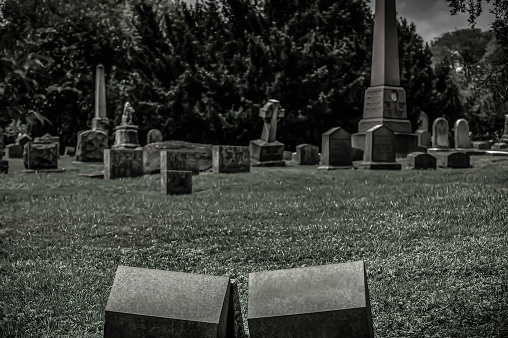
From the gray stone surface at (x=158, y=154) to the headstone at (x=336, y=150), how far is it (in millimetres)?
3221

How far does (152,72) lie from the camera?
2698cm

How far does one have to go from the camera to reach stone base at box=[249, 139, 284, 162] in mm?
17547

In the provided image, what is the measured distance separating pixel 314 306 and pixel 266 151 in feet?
47.7

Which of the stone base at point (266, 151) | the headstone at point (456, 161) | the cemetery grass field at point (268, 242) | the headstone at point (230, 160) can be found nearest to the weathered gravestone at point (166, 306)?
the cemetery grass field at point (268, 242)

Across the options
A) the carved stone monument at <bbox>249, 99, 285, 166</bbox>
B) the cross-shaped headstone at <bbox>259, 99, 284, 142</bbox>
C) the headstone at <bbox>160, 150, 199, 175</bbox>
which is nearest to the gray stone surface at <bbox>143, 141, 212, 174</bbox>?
the headstone at <bbox>160, 150, 199, 175</bbox>

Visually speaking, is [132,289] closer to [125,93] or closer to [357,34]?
[125,93]

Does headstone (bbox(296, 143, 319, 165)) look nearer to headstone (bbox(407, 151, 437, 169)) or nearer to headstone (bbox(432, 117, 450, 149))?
headstone (bbox(407, 151, 437, 169))

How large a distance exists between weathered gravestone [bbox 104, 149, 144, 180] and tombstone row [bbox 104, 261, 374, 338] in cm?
1050

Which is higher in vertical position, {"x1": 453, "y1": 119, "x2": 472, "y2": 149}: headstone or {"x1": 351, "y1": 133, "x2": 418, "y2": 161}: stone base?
{"x1": 453, "y1": 119, "x2": 472, "y2": 149}: headstone

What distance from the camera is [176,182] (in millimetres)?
10797

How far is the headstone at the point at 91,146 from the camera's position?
19297 millimetres

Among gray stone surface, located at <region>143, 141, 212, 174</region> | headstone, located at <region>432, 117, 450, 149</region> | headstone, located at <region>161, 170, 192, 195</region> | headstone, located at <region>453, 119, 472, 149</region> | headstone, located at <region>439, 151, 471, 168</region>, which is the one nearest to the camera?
headstone, located at <region>161, 170, 192, 195</region>

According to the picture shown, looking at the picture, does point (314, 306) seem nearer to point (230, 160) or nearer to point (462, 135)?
point (230, 160)

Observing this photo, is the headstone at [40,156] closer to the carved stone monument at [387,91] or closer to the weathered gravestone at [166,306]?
the carved stone monument at [387,91]
